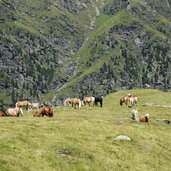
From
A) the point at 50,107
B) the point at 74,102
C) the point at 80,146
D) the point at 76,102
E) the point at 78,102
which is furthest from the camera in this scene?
the point at 74,102

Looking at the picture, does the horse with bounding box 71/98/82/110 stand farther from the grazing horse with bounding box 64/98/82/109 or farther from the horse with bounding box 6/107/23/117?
the horse with bounding box 6/107/23/117

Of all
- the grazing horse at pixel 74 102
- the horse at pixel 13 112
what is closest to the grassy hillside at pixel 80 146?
the horse at pixel 13 112

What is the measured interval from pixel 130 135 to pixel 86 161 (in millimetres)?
10949

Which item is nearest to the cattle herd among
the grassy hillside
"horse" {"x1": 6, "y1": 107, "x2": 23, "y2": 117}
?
"horse" {"x1": 6, "y1": 107, "x2": 23, "y2": 117}

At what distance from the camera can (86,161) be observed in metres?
35.5

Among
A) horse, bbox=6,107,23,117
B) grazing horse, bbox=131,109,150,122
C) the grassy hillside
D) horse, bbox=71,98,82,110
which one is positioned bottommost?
the grassy hillside

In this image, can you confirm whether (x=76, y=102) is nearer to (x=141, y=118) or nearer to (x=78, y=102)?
(x=78, y=102)

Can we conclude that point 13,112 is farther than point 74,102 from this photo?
No

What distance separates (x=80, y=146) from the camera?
38.3m

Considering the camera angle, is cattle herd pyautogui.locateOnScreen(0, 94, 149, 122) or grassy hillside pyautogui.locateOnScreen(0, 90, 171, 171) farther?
cattle herd pyautogui.locateOnScreen(0, 94, 149, 122)

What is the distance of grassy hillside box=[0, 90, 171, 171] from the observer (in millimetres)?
33062

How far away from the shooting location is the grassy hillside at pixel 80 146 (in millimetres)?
33062

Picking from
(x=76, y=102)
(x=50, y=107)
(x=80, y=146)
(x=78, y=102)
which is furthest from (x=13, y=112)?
(x=76, y=102)

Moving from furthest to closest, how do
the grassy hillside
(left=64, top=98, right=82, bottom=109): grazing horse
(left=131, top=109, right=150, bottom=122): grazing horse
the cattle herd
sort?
(left=64, top=98, right=82, bottom=109): grazing horse, (left=131, top=109, right=150, bottom=122): grazing horse, the cattle herd, the grassy hillside
